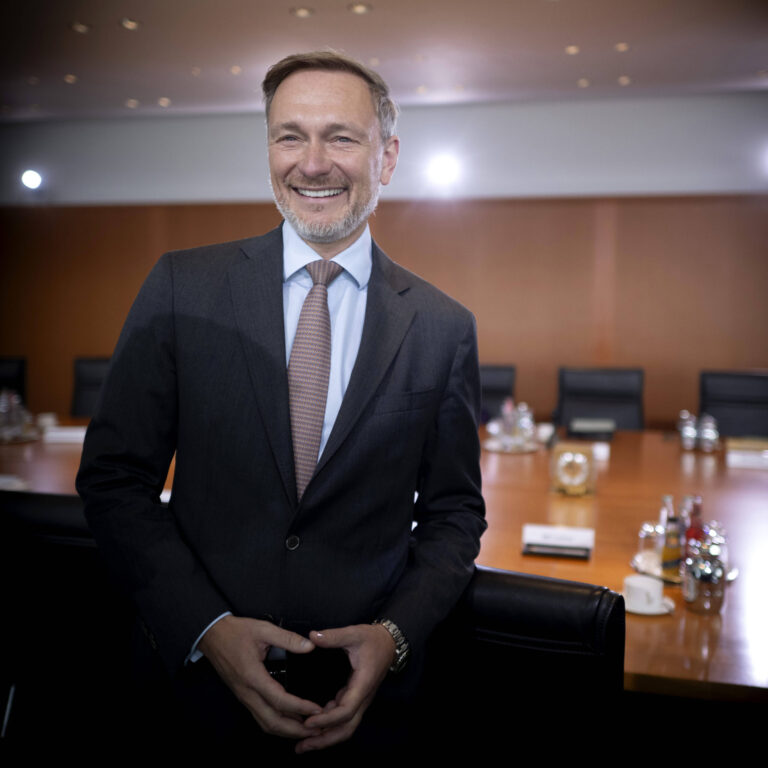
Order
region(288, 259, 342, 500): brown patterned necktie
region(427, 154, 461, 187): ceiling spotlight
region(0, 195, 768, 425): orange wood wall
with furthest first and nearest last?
region(427, 154, 461, 187): ceiling spotlight < region(0, 195, 768, 425): orange wood wall < region(288, 259, 342, 500): brown patterned necktie

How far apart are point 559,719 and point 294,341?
737 mm

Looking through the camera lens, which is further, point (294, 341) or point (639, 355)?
point (639, 355)

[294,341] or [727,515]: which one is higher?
[294,341]

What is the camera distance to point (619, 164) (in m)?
6.81

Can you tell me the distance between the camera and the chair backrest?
3.32ft

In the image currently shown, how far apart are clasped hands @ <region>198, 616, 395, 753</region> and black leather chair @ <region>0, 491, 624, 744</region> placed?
12 centimetres

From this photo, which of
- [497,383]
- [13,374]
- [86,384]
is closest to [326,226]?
[497,383]

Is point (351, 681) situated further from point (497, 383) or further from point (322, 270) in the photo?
point (497, 383)

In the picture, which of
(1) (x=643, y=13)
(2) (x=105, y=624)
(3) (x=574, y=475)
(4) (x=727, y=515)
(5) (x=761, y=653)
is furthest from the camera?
(1) (x=643, y=13)

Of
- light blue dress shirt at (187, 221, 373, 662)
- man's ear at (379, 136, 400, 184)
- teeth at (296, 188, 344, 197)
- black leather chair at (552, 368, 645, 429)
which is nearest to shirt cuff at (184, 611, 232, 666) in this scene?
light blue dress shirt at (187, 221, 373, 662)

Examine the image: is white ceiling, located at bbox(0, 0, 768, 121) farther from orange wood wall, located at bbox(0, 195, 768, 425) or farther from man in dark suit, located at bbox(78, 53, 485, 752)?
man in dark suit, located at bbox(78, 53, 485, 752)

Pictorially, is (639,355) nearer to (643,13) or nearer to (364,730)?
(643,13)

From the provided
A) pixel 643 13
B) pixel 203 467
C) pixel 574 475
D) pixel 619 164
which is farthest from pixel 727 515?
pixel 619 164

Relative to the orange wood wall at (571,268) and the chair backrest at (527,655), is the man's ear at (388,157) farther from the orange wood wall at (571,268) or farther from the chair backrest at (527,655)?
the orange wood wall at (571,268)
